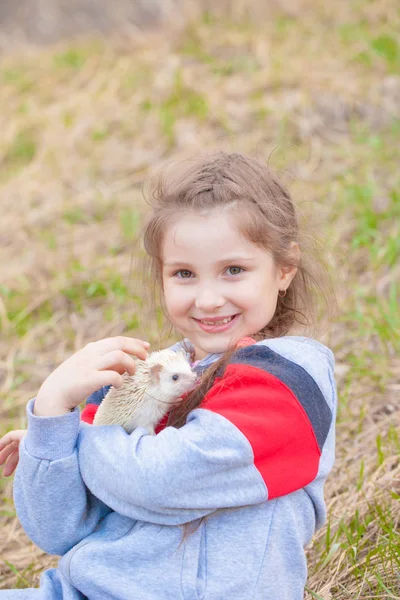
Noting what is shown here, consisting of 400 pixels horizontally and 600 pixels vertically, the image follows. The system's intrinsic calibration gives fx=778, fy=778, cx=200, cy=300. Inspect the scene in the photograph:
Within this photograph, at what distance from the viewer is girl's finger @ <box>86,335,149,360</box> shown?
191cm

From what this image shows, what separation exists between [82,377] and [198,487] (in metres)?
0.37

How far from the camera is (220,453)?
1.71m

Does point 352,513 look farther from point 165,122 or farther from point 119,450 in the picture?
point 165,122

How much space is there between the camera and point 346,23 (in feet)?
22.0

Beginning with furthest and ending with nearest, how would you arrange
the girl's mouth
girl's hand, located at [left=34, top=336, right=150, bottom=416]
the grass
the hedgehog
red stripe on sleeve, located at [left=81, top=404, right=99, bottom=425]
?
1. the grass
2. red stripe on sleeve, located at [left=81, top=404, right=99, bottom=425]
3. the girl's mouth
4. the hedgehog
5. girl's hand, located at [left=34, top=336, right=150, bottom=416]

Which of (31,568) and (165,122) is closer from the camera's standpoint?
(31,568)

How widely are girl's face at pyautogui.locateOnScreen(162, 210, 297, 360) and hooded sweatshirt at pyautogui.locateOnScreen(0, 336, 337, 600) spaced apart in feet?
0.57

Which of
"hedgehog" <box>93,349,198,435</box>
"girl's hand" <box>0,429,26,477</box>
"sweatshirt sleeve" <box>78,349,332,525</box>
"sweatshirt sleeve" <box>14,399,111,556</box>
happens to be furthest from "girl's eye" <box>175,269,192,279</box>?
"girl's hand" <box>0,429,26,477</box>

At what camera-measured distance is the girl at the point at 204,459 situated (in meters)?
1.74

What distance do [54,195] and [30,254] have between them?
0.79 metres

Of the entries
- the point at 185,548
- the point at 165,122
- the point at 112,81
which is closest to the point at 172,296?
the point at 185,548

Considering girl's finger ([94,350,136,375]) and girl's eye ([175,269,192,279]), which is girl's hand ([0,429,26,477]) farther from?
girl's eye ([175,269,192,279])

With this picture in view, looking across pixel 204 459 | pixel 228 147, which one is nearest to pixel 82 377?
pixel 204 459

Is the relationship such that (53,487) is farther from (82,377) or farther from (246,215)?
(246,215)
